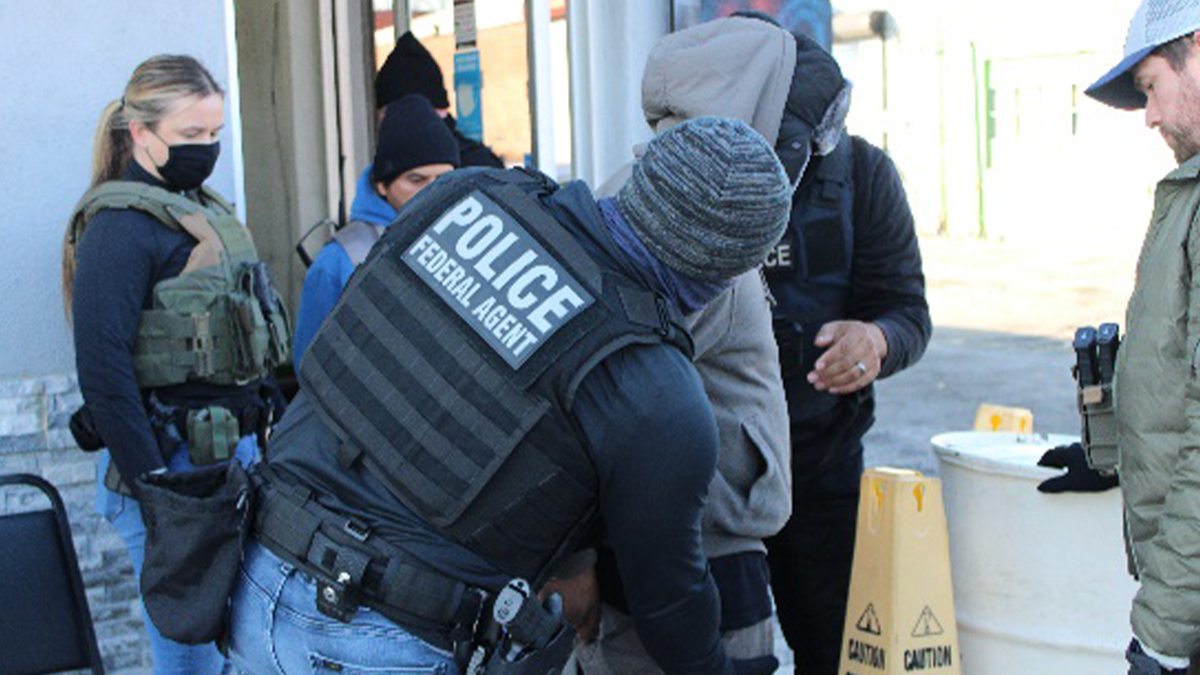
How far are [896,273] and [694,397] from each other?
5.28ft

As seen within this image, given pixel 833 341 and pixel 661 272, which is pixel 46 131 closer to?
pixel 833 341

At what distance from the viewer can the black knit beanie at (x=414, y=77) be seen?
5195 millimetres

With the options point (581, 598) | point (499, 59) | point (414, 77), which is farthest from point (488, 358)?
point (499, 59)

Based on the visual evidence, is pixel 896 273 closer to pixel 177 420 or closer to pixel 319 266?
pixel 319 266

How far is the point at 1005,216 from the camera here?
22078 mm

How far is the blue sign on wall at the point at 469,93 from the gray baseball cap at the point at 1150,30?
3354mm

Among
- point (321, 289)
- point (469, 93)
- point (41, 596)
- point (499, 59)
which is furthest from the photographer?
point (469, 93)

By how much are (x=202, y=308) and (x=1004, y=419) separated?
2.12m

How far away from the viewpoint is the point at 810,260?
3359 mm

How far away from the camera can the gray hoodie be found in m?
2.55

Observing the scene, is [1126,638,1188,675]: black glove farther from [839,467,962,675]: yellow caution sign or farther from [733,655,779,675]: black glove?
[839,467,962,675]: yellow caution sign

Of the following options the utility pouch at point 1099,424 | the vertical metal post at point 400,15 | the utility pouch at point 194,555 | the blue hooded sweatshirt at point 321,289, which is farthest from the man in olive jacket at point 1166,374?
the vertical metal post at point 400,15

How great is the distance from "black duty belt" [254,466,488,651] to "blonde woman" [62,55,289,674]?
1317 millimetres

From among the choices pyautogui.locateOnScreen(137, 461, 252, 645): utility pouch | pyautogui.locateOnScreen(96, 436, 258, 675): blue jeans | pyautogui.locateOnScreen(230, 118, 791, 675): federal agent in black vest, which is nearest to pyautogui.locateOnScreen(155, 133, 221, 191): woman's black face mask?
pyautogui.locateOnScreen(96, 436, 258, 675): blue jeans
